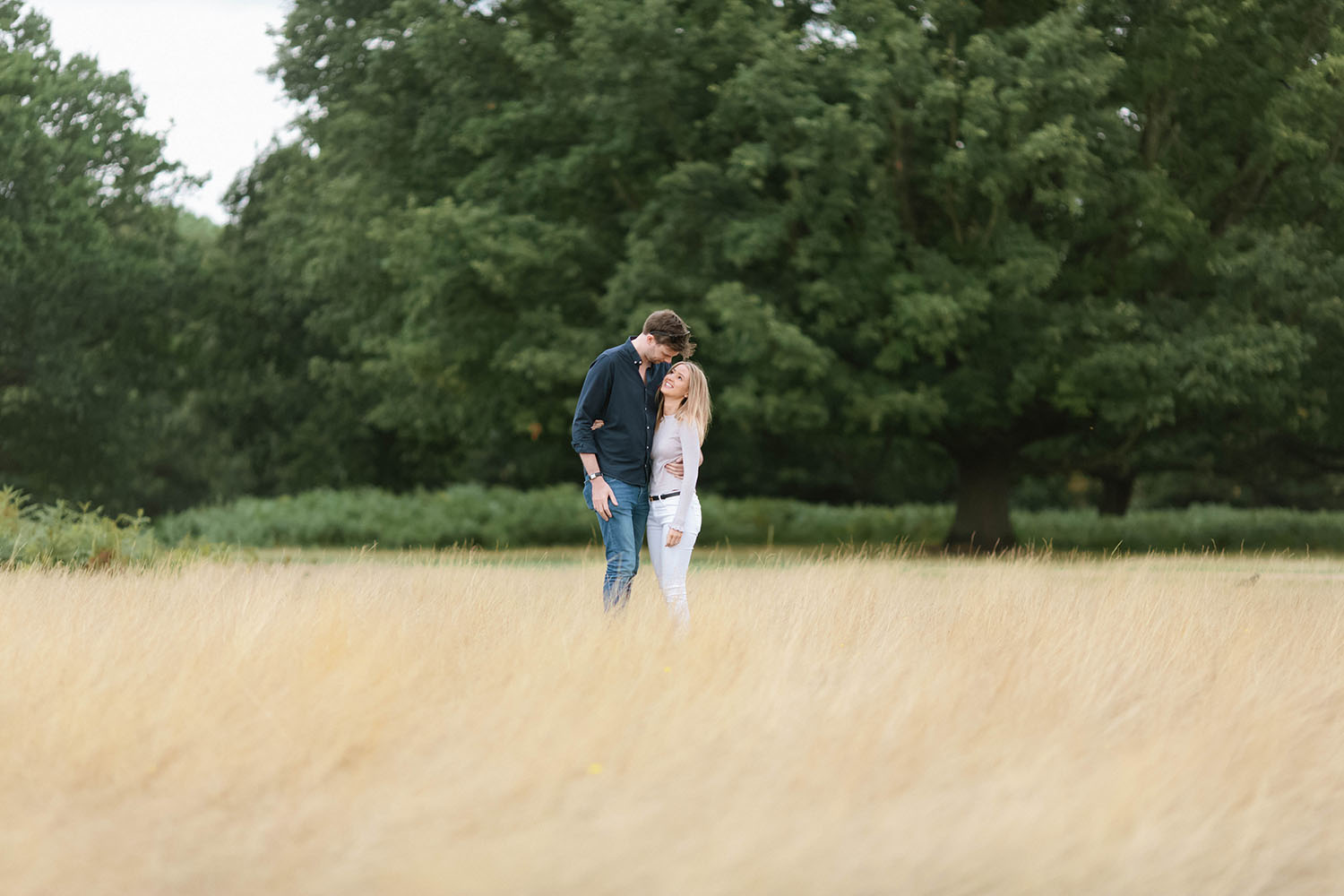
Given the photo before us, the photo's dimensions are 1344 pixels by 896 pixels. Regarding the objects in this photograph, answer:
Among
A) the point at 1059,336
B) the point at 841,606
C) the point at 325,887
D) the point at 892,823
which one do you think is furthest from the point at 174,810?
the point at 1059,336

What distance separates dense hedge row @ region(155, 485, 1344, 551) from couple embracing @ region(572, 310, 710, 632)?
14181 millimetres

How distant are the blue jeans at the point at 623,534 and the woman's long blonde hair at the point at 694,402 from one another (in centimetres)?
46

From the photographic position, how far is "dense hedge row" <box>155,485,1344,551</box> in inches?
912

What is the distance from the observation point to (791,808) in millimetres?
4344

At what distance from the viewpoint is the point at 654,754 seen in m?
4.78

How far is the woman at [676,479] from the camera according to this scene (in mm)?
7427

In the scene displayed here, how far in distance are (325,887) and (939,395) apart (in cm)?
1593

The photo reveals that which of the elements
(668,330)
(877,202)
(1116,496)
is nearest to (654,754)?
(668,330)

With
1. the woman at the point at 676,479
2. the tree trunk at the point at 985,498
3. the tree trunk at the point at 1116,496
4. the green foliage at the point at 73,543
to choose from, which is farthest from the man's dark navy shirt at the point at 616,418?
the tree trunk at the point at 1116,496

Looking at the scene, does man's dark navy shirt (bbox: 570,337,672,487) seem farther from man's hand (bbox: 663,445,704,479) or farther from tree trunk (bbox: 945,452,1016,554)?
tree trunk (bbox: 945,452,1016,554)

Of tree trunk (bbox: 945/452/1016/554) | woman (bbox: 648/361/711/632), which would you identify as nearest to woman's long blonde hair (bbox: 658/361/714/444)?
woman (bbox: 648/361/711/632)

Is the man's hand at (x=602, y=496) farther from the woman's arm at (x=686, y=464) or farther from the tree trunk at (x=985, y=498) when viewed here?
the tree trunk at (x=985, y=498)

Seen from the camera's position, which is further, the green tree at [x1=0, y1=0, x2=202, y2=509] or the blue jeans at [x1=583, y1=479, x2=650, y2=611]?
the green tree at [x1=0, y1=0, x2=202, y2=509]

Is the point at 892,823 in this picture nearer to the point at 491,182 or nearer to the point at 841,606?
the point at 841,606
